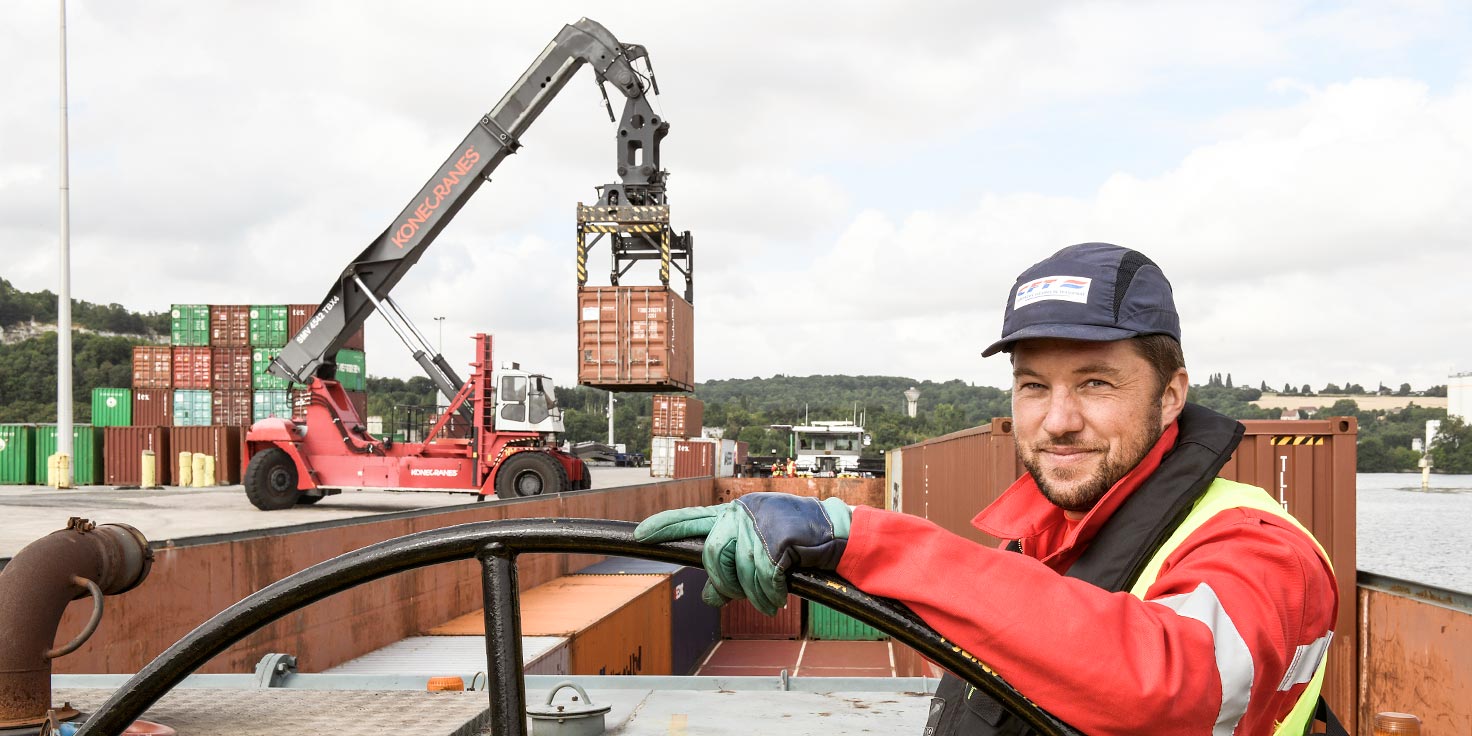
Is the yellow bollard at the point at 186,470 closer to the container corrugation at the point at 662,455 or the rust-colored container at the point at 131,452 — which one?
the rust-colored container at the point at 131,452

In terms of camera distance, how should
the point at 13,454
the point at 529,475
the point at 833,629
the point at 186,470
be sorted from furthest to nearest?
the point at 13,454 < the point at 186,470 < the point at 833,629 < the point at 529,475

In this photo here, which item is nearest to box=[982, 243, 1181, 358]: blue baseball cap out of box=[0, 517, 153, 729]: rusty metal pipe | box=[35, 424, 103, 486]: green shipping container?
box=[0, 517, 153, 729]: rusty metal pipe

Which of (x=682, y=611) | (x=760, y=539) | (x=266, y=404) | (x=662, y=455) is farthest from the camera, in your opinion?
(x=662, y=455)

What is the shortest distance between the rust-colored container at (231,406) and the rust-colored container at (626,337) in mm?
23890

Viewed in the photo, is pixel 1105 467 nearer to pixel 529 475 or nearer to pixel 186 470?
pixel 529 475

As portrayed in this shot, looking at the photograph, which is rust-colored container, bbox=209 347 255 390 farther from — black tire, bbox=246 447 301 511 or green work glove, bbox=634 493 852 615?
green work glove, bbox=634 493 852 615

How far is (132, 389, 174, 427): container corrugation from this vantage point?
1662 inches

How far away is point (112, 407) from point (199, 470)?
13167mm

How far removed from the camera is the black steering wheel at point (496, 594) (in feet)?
3.62

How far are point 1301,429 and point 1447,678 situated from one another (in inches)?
91.7

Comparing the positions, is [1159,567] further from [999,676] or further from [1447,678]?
[1447,678]

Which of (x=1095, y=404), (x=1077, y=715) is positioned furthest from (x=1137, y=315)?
(x=1077, y=715)

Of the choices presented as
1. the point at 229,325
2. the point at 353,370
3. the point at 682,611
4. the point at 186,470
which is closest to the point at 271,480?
the point at 682,611

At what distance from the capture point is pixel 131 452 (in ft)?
116
